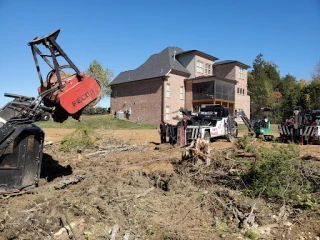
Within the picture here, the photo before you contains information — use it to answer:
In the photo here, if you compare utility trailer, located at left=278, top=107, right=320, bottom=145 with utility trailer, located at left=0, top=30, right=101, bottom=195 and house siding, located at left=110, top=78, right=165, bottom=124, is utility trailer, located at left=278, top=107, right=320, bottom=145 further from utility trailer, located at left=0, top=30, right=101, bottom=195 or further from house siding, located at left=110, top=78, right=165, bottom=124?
house siding, located at left=110, top=78, right=165, bottom=124

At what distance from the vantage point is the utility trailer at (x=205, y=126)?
41.9 feet

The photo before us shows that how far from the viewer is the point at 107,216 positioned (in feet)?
14.3

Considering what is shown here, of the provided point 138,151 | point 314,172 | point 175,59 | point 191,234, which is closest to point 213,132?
point 138,151

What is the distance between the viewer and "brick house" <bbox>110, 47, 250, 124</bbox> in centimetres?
3288

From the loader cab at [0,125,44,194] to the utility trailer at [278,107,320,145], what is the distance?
1327cm

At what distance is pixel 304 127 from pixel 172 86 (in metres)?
19.9

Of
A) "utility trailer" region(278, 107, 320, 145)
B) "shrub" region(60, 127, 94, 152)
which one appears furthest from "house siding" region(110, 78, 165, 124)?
"shrub" region(60, 127, 94, 152)

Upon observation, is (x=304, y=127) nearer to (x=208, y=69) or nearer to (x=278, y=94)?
(x=208, y=69)

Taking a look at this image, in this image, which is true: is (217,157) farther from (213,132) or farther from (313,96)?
(313,96)

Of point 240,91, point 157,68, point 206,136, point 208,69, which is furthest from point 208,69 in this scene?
point 206,136

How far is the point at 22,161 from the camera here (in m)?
4.98

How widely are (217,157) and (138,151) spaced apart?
5.17 m

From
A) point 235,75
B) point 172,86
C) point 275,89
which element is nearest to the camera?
point 172,86

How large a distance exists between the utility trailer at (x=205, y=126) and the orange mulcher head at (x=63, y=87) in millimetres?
7067
